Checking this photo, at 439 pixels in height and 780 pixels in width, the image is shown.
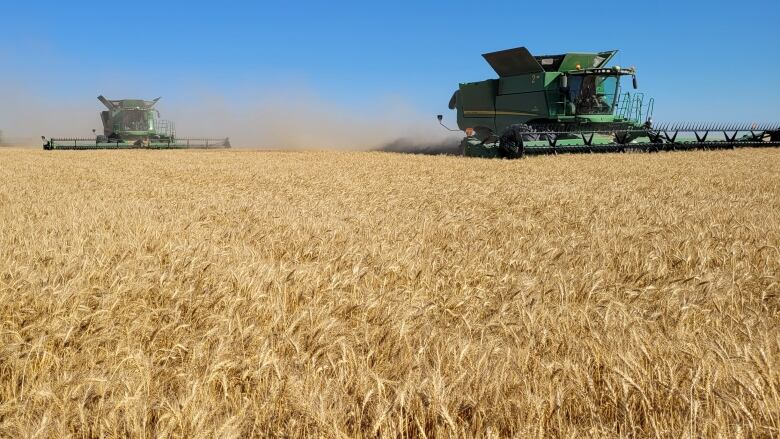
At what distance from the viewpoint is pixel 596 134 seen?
810 inches

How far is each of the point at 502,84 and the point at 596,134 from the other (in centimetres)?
426

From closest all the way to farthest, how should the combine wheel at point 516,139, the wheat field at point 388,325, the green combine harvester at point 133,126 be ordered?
the wheat field at point 388,325 → the combine wheel at point 516,139 → the green combine harvester at point 133,126

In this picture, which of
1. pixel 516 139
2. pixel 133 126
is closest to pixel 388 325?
pixel 516 139

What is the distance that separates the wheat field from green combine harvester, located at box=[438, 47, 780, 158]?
13861mm

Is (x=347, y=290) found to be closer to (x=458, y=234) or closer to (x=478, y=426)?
(x=478, y=426)

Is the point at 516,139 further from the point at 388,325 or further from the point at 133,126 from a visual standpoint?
the point at 133,126

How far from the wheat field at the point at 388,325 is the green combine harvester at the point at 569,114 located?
13861mm

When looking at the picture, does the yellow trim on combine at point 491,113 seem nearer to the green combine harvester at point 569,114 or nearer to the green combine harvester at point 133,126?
the green combine harvester at point 569,114

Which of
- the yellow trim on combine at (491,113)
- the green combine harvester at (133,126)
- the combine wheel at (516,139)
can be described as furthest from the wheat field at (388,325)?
the green combine harvester at (133,126)

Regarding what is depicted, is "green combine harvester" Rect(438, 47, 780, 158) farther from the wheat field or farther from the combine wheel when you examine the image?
the wheat field

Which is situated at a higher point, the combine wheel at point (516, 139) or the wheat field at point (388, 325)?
the combine wheel at point (516, 139)

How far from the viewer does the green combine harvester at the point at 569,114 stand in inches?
775

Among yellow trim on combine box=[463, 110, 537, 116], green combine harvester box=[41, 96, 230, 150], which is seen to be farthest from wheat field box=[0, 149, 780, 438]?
green combine harvester box=[41, 96, 230, 150]

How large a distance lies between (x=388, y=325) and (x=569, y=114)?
1942 centimetres
